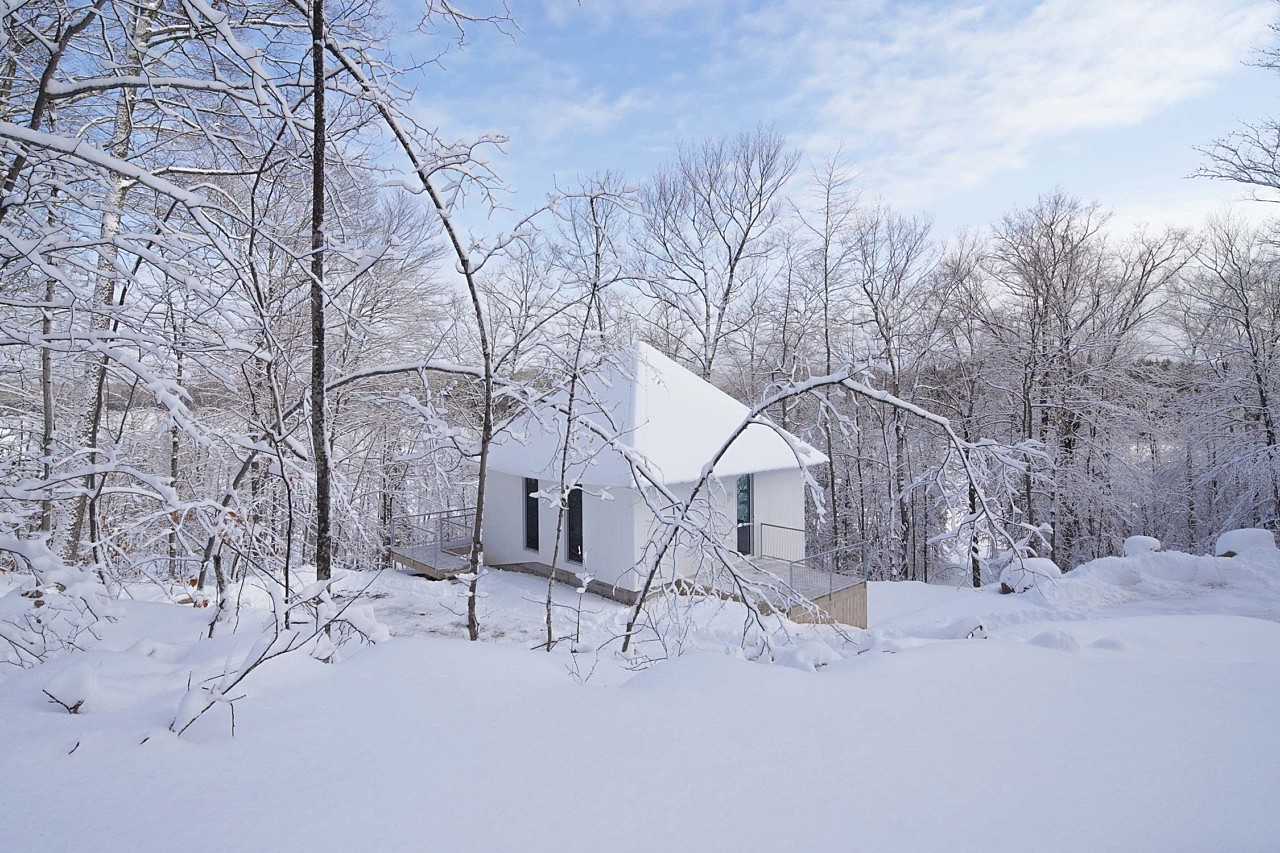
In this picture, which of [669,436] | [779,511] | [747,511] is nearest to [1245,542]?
[779,511]

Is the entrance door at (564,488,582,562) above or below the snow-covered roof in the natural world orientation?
below

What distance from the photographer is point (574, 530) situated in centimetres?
1237

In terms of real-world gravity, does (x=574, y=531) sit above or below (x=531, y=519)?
below

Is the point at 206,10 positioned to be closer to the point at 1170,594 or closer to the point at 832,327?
the point at 1170,594

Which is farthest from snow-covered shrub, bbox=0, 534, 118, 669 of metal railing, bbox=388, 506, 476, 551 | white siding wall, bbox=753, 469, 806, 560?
white siding wall, bbox=753, 469, 806, 560

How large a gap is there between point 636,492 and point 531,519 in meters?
3.73

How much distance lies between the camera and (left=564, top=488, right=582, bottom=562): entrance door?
12234 mm

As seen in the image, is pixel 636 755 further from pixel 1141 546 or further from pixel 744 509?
pixel 1141 546

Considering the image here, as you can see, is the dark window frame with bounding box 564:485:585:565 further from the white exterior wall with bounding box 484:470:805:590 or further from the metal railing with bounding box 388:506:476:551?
the metal railing with bounding box 388:506:476:551

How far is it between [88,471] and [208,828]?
231cm

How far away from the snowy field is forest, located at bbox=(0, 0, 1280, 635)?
850 millimetres

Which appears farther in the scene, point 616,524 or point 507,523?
point 507,523

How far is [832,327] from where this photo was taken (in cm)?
2091

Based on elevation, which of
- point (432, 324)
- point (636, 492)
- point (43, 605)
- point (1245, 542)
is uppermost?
point (432, 324)
